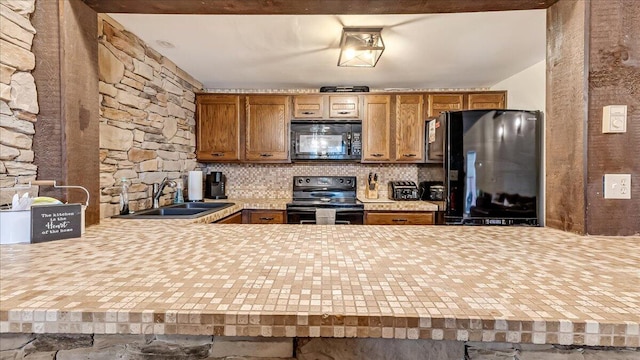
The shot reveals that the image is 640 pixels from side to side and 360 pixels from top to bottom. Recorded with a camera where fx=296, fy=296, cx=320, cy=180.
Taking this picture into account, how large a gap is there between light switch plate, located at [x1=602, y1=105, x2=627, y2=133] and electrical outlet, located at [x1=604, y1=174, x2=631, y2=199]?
0.64 feet

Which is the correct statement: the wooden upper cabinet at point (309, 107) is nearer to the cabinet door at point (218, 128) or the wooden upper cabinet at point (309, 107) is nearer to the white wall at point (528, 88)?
the cabinet door at point (218, 128)

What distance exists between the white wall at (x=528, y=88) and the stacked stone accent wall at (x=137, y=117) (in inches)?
137

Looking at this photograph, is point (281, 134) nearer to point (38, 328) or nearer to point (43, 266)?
point (43, 266)

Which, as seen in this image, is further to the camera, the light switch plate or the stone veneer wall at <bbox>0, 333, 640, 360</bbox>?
the light switch plate

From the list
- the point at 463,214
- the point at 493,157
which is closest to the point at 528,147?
the point at 493,157

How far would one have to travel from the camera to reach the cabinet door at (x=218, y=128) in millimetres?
3477

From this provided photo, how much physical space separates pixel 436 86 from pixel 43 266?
378 cm

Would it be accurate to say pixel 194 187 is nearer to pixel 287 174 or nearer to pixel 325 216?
pixel 287 174

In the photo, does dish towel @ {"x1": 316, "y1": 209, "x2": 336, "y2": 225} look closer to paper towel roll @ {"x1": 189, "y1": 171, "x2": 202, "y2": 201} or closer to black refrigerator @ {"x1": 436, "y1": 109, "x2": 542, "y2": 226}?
black refrigerator @ {"x1": 436, "y1": 109, "x2": 542, "y2": 226}

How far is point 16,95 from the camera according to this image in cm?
128

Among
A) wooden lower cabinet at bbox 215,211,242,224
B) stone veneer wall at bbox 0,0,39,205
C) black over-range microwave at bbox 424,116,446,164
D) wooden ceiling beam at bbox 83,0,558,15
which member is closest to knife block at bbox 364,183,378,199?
black over-range microwave at bbox 424,116,446,164

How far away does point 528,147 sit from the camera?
262cm

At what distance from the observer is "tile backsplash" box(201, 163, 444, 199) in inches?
149

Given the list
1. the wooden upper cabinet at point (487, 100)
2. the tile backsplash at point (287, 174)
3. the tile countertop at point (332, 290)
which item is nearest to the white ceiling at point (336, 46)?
the wooden upper cabinet at point (487, 100)
